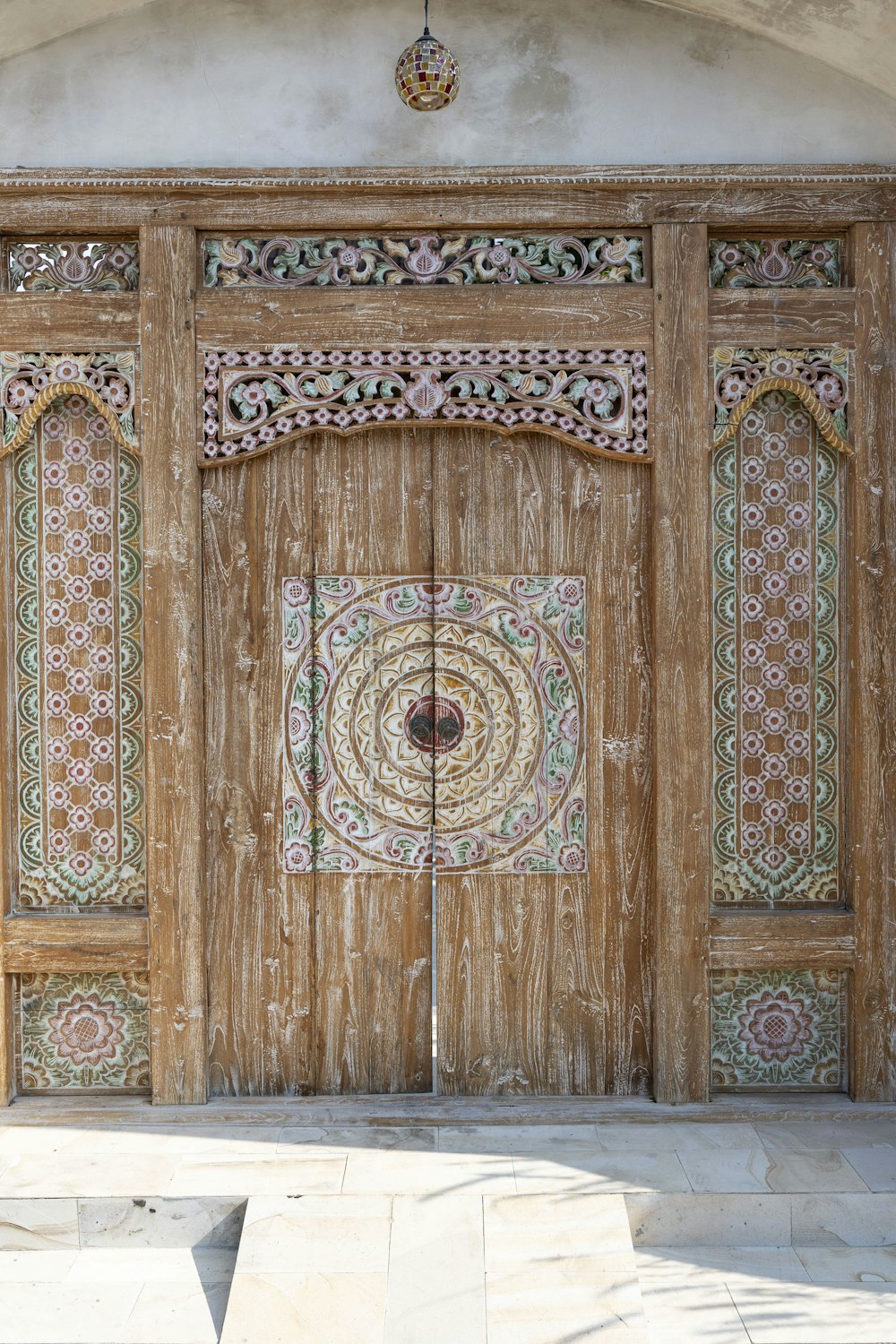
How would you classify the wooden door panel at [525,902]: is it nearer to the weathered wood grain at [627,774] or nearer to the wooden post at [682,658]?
the weathered wood grain at [627,774]

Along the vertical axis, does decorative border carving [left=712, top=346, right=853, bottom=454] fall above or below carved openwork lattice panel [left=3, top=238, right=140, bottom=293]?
below

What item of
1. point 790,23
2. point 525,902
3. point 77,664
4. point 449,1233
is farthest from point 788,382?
point 449,1233

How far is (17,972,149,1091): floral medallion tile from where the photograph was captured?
363cm

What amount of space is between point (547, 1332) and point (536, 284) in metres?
2.86

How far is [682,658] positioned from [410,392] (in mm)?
1171

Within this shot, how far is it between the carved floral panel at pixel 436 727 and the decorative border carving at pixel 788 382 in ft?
2.41

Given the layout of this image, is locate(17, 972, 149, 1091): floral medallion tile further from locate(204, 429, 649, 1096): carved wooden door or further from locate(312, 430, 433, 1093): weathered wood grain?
locate(312, 430, 433, 1093): weathered wood grain

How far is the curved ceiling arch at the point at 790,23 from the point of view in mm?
3277

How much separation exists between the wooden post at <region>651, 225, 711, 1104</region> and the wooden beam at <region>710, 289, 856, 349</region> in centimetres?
9

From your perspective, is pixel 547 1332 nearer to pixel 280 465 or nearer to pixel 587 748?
pixel 587 748

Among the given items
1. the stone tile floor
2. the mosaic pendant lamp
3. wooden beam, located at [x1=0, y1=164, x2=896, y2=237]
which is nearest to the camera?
the stone tile floor

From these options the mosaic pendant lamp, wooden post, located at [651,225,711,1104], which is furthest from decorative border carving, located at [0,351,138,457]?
wooden post, located at [651,225,711,1104]

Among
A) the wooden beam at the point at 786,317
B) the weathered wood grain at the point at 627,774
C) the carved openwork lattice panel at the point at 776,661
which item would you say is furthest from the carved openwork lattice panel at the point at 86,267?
the carved openwork lattice panel at the point at 776,661

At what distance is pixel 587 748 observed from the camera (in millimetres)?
3629
